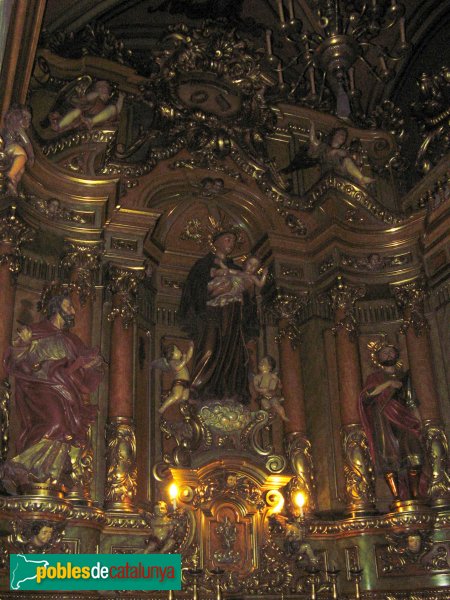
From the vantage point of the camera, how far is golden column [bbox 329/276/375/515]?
9.88m

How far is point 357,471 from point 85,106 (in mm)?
6268

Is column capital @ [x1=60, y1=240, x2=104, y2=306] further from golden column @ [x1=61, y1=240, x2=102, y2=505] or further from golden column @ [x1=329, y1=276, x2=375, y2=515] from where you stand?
golden column @ [x1=329, y1=276, x2=375, y2=515]

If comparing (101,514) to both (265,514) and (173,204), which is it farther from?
(173,204)

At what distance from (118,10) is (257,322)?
6136mm

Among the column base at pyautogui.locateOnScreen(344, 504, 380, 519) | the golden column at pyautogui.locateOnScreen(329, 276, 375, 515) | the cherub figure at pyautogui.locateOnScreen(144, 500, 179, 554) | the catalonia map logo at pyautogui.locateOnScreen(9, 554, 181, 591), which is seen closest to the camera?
the catalonia map logo at pyautogui.locateOnScreen(9, 554, 181, 591)

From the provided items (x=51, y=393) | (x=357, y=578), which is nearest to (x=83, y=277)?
→ (x=51, y=393)

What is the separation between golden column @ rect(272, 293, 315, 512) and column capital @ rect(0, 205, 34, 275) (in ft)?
12.5

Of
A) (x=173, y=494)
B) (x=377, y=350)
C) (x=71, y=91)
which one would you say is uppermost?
(x=71, y=91)

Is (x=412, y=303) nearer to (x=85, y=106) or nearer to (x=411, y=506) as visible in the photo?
(x=411, y=506)

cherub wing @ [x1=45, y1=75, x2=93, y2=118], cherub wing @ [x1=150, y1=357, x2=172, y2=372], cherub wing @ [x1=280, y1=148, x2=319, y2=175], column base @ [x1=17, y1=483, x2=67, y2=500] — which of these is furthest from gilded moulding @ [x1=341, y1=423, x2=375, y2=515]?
cherub wing @ [x1=45, y1=75, x2=93, y2=118]

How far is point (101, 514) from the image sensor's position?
28.4 ft

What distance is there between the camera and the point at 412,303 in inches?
432

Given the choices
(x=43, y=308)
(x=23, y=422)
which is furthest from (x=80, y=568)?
(x=43, y=308)

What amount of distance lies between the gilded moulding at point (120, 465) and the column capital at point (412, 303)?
4.21m
